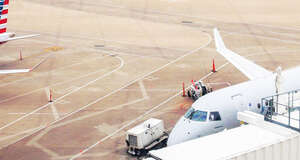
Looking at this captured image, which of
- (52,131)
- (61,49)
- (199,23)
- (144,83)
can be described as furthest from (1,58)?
(199,23)

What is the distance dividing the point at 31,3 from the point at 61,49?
3204 centimetres

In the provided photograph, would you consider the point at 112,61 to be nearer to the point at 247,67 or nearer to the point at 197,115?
the point at 247,67

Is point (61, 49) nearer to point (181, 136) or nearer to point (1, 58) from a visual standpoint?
point (1, 58)

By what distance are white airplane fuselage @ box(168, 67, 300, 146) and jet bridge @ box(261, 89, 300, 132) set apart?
121 centimetres

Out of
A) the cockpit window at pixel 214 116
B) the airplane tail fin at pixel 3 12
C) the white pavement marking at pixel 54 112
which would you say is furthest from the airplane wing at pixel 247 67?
the airplane tail fin at pixel 3 12

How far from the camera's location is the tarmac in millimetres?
38500

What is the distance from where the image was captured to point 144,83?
48.9 meters

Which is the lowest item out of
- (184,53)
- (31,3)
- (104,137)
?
(104,137)

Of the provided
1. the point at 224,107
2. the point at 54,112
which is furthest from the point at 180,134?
the point at 54,112

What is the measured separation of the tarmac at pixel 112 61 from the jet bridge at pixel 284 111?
11200mm

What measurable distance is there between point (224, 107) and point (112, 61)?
2831cm

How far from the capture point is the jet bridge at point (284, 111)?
24.1m

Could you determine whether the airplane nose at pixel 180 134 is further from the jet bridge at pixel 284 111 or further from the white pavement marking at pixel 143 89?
the white pavement marking at pixel 143 89

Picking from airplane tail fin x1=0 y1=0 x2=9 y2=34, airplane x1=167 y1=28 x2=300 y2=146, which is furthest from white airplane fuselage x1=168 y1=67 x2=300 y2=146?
airplane tail fin x1=0 y1=0 x2=9 y2=34
